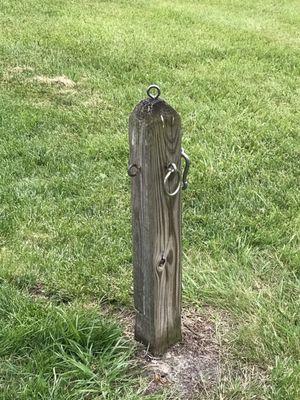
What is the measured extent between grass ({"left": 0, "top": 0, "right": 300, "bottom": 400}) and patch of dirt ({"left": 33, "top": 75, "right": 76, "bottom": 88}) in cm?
5

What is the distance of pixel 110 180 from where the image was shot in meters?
4.00

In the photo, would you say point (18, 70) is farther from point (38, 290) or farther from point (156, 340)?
point (156, 340)

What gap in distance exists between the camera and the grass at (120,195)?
2.41 meters

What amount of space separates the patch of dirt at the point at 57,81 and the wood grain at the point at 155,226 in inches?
145

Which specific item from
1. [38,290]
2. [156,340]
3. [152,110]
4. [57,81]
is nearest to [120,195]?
[38,290]

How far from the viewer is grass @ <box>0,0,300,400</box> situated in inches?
95.0

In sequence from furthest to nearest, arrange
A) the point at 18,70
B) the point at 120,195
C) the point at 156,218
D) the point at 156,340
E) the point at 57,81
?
the point at 18,70, the point at 57,81, the point at 120,195, the point at 156,340, the point at 156,218

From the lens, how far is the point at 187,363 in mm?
2418

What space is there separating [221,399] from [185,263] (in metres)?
0.95

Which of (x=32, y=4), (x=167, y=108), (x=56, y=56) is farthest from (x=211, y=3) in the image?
(x=167, y=108)

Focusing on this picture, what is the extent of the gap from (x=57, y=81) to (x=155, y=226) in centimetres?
387

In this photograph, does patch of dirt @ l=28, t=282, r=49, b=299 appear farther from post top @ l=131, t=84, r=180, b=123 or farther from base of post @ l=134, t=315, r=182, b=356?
post top @ l=131, t=84, r=180, b=123

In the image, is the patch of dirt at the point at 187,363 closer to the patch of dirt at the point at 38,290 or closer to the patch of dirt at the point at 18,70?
the patch of dirt at the point at 38,290

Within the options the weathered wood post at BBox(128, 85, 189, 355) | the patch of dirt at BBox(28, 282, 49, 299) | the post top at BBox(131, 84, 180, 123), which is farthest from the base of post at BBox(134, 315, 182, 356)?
the post top at BBox(131, 84, 180, 123)
